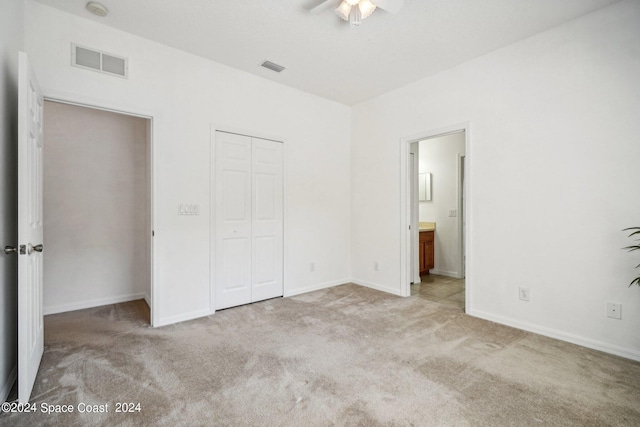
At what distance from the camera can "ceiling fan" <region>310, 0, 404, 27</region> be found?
2.13 meters

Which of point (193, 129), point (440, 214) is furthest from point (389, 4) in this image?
point (440, 214)

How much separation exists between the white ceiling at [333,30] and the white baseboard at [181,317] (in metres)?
2.76

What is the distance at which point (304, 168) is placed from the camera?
4203 millimetres

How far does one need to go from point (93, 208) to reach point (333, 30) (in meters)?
3.50

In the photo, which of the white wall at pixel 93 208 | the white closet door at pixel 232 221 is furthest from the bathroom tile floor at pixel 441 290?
the white wall at pixel 93 208

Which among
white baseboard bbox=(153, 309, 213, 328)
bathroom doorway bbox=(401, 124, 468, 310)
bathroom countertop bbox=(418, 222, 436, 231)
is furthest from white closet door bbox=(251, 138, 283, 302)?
bathroom countertop bbox=(418, 222, 436, 231)

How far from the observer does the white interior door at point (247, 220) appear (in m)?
3.43

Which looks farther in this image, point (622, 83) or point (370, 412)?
point (622, 83)

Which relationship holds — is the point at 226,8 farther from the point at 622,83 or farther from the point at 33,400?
A: the point at 622,83

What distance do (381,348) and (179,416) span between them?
5.01 feet

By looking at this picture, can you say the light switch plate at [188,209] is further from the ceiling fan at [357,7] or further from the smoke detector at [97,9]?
the ceiling fan at [357,7]

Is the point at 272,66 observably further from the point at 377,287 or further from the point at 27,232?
the point at 377,287

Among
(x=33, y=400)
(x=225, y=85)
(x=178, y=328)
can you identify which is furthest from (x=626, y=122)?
(x=33, y=400)

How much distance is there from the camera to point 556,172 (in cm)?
270
